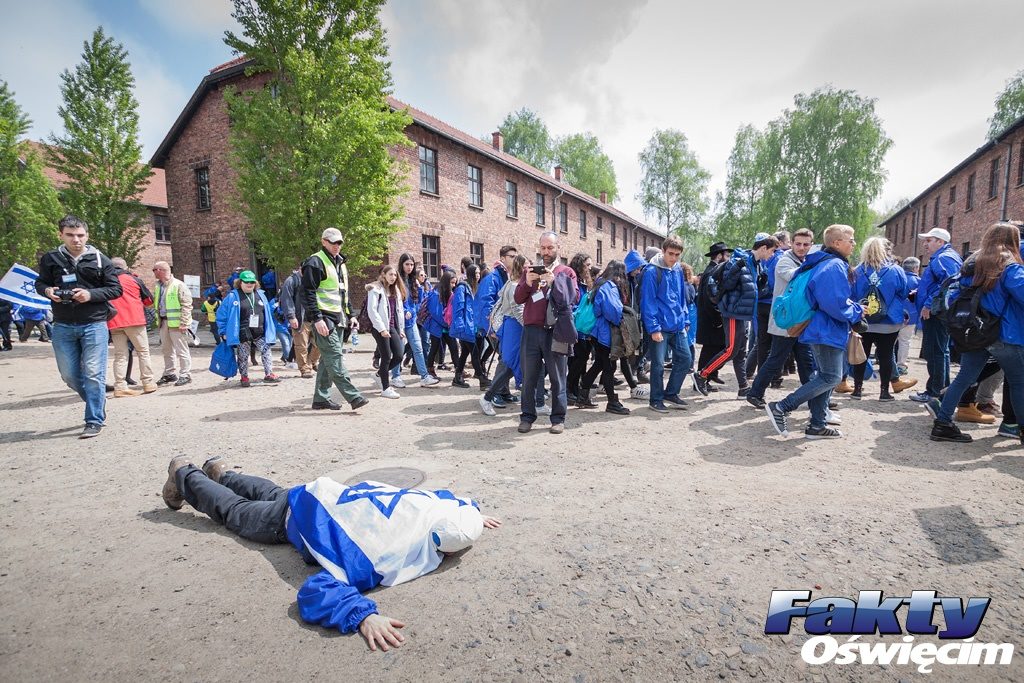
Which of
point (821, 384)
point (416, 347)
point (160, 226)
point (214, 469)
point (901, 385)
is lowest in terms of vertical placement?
point (901, 385)

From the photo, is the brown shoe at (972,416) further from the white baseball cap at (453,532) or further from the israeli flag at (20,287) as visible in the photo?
the israeli flag at (20,287)

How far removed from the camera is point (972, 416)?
219 inches

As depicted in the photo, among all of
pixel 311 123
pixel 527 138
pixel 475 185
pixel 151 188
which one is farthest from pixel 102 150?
pixel 527 138

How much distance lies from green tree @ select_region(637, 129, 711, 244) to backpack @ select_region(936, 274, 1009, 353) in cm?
4591

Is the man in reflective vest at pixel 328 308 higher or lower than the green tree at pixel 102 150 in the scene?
lower

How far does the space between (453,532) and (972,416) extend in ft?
20.3

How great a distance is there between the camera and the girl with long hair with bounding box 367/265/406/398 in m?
7.07

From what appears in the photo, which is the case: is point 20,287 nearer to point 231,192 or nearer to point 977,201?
point 231,192

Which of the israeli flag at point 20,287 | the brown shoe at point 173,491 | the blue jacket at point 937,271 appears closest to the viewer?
the brown shoe at point 173,491

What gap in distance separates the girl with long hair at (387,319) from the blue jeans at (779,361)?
4802 mm

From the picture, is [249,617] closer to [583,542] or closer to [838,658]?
[583,542]

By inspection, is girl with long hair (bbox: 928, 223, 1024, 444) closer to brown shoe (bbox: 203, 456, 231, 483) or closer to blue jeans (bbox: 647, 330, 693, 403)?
blue jeans (bbox: 647, 330, 693, 403)

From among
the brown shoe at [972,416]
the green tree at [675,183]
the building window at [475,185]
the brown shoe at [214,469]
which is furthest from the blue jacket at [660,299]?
the green tree at [675,183]

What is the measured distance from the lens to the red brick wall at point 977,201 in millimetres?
21688
